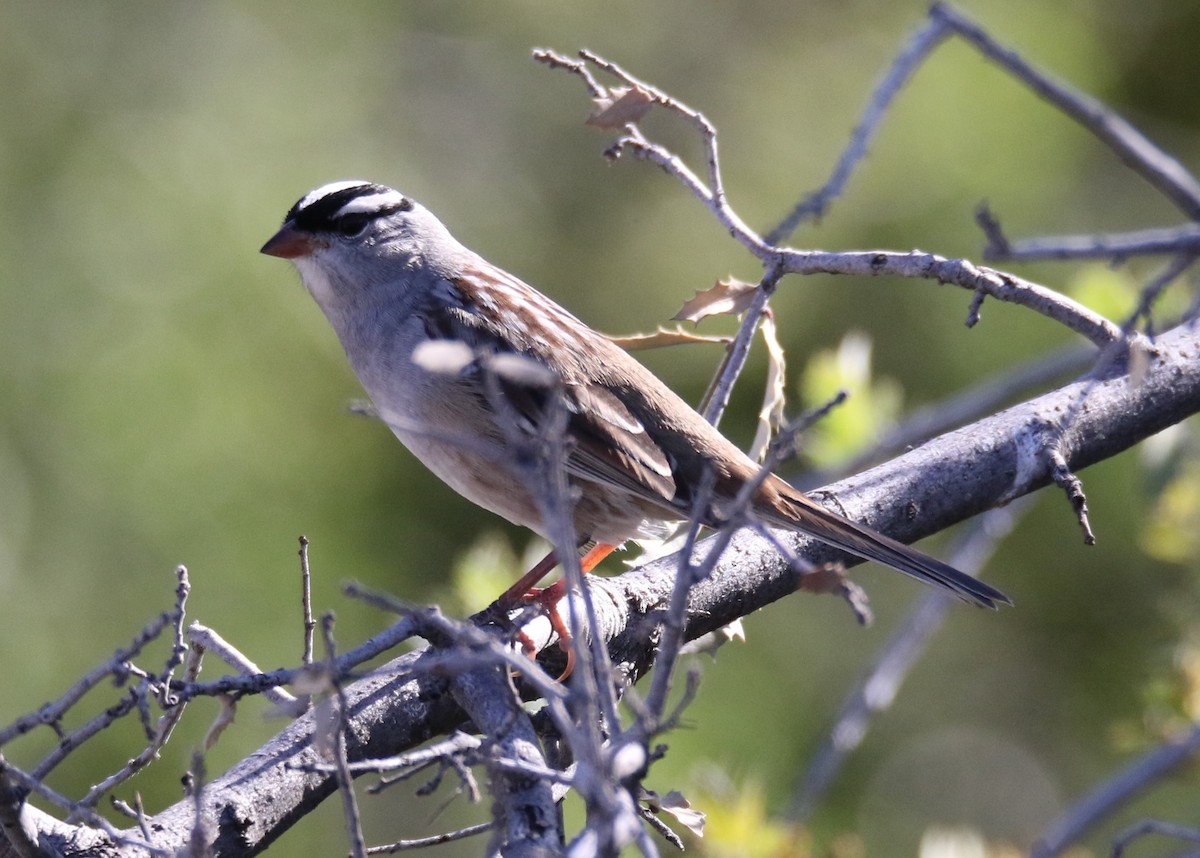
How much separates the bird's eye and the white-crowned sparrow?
116 mm

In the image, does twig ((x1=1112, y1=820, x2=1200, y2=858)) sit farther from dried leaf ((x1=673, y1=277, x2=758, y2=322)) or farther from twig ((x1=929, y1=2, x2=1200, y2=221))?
dried leaf ((x1=673, y1=277, x2=758, y2=322))

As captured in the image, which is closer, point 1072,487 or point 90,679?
point 90,679

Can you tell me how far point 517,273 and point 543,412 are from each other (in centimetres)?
419

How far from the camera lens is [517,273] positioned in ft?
24.9

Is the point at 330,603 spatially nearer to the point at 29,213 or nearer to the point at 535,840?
the point at 29,213

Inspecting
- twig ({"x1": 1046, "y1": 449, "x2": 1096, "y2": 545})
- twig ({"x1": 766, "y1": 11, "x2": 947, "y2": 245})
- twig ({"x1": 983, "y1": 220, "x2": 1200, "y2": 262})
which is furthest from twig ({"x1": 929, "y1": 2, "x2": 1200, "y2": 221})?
twig ({"x1": 1046, "y1": 449, "x2": 1096, "y2": 545})

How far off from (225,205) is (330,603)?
1.99m

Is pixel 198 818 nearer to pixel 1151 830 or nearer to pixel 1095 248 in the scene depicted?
pixel 1095 248

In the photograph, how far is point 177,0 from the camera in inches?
301

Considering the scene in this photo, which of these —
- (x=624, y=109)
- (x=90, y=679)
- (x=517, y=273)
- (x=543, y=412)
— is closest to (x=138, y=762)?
(x=90, y=679)

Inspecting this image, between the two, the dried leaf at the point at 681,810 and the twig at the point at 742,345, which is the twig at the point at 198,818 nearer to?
the dried leaf at the point at 681,810

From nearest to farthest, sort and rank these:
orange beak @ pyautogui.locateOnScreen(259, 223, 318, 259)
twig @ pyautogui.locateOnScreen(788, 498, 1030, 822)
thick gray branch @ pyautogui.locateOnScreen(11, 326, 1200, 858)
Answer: thick gray branch @ pyautogui.locateOnScreen(11, 326, 1200, 858)
twig @ pyautogui.locateOnScreen(788, 498, 1030, 822)
orange beak @ pyautogui.locateOnScreen(259, 223, 318, 259)

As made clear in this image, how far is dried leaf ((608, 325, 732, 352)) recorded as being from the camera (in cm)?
348

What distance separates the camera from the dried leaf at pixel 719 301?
331 centimetres
